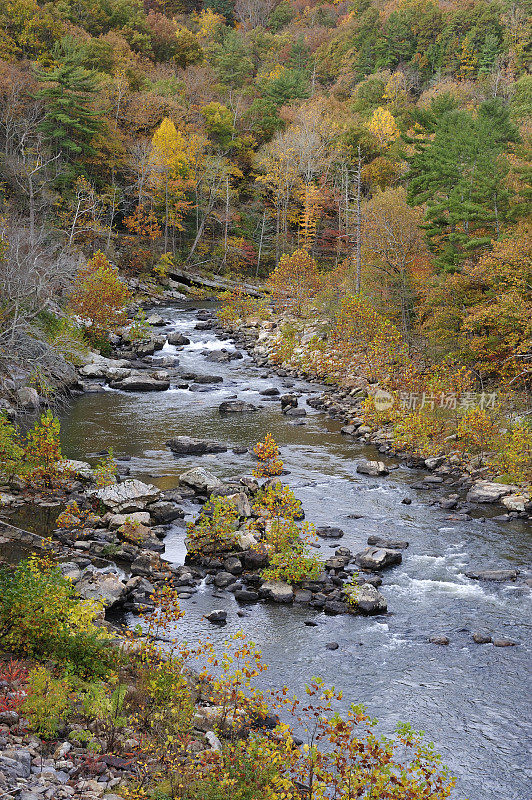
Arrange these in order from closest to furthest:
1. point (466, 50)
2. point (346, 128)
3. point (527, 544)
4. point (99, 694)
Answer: point (99, 694) → point (527, 544) → point (346, 128) → point (466, 50)

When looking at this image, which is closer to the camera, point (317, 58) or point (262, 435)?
point (262, 435)

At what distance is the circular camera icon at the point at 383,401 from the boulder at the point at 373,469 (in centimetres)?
468

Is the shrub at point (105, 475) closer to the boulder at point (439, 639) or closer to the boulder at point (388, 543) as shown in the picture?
the boulder at point (388, 543)

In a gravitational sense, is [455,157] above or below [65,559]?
above

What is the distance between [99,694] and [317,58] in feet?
313

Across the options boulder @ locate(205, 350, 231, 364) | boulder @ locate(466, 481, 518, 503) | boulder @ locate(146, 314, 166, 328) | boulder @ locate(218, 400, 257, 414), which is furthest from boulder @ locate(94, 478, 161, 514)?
boulder @ locate(146, 314, 166, 328)

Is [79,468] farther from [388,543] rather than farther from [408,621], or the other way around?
[408,621]

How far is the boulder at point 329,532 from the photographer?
53.1ft

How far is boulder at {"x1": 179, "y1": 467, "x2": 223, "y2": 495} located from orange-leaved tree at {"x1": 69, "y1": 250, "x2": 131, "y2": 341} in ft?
59.5

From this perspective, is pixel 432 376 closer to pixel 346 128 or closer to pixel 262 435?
pixel 262 435

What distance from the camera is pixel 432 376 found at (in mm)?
26156

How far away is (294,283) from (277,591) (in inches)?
1283

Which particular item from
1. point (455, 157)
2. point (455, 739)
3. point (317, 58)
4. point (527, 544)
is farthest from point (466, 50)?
point (455, 739)

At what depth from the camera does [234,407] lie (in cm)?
2730
